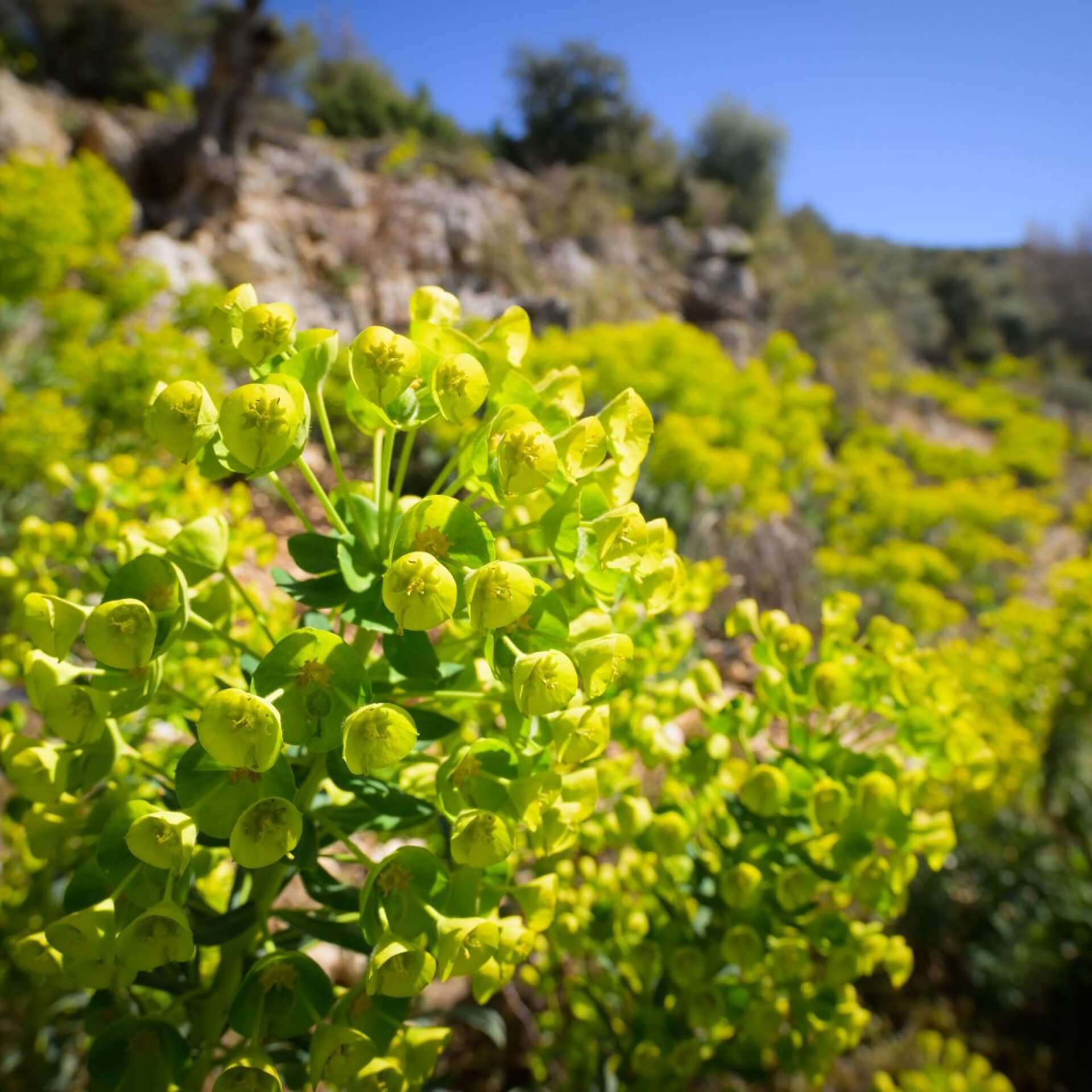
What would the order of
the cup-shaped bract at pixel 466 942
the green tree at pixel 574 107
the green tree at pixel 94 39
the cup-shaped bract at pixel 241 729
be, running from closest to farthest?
the cup-shaped bract at pixel 241 729 < the cup-shaped bract at pixel 466 942 < the green tree at pixel 94 39 < the green tree at pixel 574 107

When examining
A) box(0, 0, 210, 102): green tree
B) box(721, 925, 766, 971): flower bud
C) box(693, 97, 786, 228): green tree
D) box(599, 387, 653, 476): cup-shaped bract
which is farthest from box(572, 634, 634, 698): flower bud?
box(693, 97, 786, 228): green tree

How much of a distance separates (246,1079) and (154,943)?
0.17 metres

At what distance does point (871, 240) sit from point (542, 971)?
24.9 meters

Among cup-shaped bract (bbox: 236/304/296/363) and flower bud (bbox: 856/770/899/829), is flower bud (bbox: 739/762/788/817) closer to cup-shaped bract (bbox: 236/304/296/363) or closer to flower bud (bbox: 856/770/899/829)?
flower bud (bbox: 856/770/899/829)

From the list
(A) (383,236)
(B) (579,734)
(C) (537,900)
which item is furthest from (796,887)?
(A) (383,236)

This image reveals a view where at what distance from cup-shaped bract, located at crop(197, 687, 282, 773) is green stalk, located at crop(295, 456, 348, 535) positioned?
0.25 metres

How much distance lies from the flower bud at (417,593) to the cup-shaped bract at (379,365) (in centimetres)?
17

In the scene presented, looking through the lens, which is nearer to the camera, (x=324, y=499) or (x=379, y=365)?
(x=379, y=365)

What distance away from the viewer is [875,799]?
3.16 ft

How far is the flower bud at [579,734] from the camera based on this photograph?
73 centimetres

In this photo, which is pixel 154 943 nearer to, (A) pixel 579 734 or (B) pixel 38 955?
(B) pixel 38 955

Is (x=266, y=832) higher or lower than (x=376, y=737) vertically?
lower

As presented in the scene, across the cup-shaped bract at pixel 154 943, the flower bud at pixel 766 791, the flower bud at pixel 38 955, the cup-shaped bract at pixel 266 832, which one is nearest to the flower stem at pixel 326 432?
the cup-shaped bract at pixel 266 832

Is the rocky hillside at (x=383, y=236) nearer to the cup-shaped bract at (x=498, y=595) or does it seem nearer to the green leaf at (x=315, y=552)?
the green leaf at (x=315, y=552)
